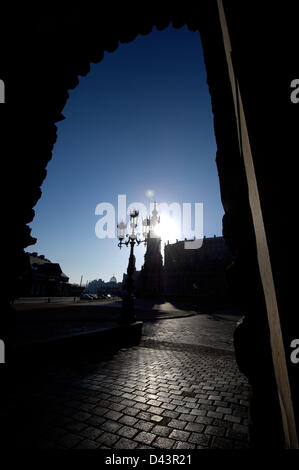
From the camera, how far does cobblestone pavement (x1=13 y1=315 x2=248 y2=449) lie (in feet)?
7.70

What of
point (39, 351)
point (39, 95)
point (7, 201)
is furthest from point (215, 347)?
point (39, 95)

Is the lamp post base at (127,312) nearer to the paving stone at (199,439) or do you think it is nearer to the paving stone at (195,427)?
the paving stone at (195,427)

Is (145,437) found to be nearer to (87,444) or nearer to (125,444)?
(125,444)

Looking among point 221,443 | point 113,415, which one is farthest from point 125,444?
point 221,443

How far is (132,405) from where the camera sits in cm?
310

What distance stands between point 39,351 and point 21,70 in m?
5.42

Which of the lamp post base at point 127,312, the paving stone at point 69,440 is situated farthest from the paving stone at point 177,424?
the lamp post base at point 127,312

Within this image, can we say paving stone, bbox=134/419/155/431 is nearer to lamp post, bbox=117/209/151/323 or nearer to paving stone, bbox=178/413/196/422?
paving stone, bbox=178/413/196/422

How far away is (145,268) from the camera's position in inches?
1721

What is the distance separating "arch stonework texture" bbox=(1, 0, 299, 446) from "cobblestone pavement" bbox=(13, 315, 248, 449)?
1.42 meters

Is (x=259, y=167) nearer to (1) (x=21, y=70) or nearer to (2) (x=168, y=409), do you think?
(2) (x=168, y=409)

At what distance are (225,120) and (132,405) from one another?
13.1 ft

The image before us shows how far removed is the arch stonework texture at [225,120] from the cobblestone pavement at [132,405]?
4.65ft

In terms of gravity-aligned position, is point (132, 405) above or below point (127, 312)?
below
